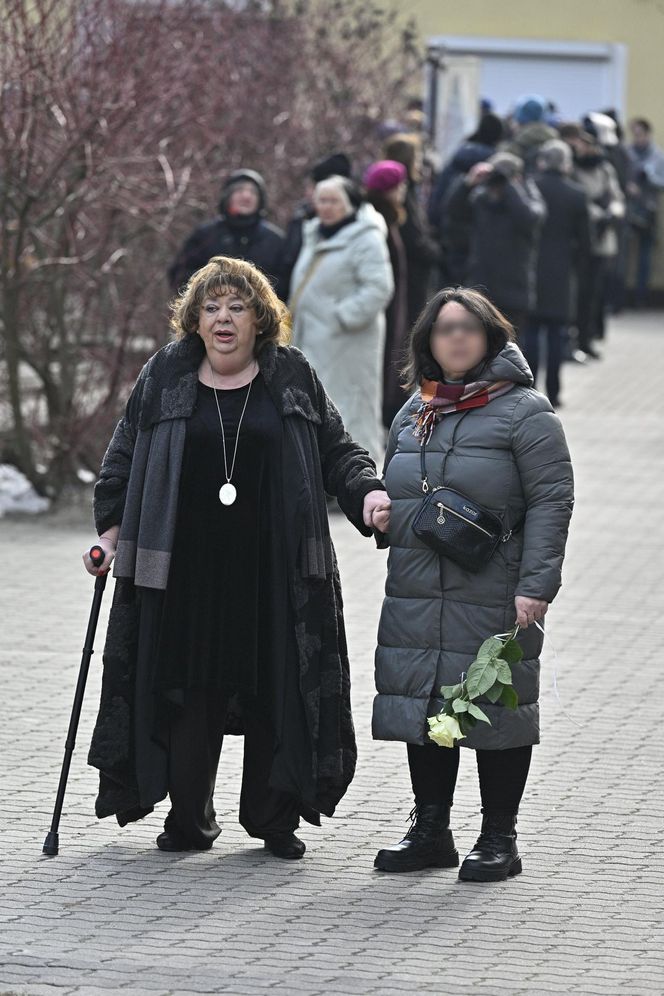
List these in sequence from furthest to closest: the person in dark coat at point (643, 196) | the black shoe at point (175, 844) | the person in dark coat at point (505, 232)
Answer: the person in dark coat at point (643, 196)
the person in dark coat at point (505, 232)
the black shoe at point (175, 844)

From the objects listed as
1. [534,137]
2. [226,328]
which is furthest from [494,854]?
[534,137]

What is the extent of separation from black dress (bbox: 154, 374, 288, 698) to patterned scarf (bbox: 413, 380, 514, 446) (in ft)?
1.37

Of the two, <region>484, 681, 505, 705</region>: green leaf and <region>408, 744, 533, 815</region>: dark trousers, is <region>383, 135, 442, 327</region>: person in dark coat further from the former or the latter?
<region>484, 681, 505, 705</region>: green leaf

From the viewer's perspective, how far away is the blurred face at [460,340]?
5527 millimetres

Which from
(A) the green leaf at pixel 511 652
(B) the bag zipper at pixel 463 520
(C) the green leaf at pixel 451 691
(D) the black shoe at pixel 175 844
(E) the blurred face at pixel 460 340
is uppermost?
(E) the blurred face at pixel 460 340

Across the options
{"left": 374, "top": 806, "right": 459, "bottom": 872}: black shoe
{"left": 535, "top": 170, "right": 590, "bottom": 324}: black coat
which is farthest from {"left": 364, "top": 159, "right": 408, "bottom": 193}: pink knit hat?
{"left": 374, "top": 806, "right": 459, "bottom": 872}: black shoe

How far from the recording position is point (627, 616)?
9.32m

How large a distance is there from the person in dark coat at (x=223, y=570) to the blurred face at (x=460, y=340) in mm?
430

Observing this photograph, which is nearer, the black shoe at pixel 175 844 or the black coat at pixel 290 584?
the black coat at pixel 290 584

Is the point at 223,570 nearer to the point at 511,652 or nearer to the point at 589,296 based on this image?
the point at 511,652

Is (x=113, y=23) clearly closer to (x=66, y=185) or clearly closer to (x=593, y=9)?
(x=66, y=185)

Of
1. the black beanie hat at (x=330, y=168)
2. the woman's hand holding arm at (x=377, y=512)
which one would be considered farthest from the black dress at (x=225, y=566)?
the black beanie hat at (x=330, y=168)

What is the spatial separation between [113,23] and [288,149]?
4.30 m

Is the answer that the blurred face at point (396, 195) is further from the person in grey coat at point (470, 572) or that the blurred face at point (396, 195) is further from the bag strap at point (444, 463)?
the bag strap at point (444, 463)
